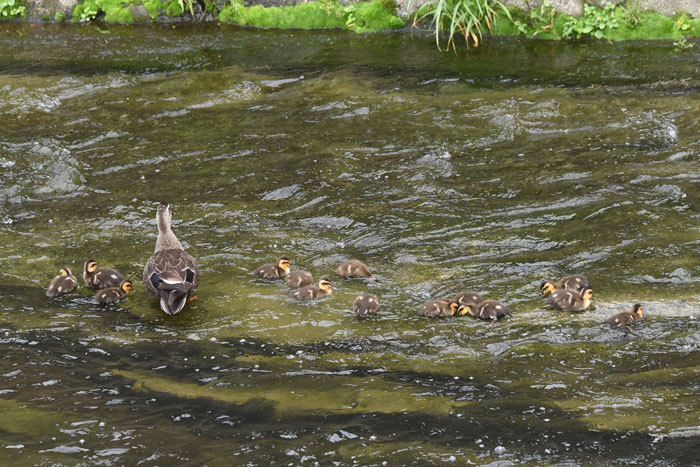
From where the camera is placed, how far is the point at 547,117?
12.4 metres

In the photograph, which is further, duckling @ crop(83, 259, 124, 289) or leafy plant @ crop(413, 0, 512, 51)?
leafy plant @ crop(413, 0, 512, 51)

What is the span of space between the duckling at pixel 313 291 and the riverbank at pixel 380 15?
9.60 metres

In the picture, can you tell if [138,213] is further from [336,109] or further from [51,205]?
[336,109]

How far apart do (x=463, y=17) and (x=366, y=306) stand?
410 inches

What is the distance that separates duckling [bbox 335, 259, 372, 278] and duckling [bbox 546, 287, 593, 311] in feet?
6.43

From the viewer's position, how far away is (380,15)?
59.4ft

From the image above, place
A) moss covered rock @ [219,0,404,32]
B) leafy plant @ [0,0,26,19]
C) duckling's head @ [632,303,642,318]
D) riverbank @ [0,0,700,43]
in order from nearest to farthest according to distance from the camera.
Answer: duckling's head @ [632,303,642,318] < riverbank @ [0,0,700,43] < moss covered rock @ [219,0,404,32] < leafy plant @ [0,0,26,19]

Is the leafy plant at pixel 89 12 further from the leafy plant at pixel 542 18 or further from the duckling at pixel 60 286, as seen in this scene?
the duckling at pixel 60 286

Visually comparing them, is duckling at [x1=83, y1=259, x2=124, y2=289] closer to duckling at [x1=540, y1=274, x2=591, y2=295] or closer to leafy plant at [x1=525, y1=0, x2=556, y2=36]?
duckling at [x1=540, y1=274, x2=591, y2=295]

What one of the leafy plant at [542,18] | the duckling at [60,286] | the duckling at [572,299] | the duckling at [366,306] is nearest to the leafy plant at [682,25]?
the leafy plant at [542,18]

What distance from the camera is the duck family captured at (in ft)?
23.7

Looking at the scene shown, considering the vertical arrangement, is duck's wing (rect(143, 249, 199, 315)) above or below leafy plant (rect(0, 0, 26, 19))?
below

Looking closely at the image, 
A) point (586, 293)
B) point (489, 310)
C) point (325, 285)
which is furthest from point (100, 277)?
point (586, 293)

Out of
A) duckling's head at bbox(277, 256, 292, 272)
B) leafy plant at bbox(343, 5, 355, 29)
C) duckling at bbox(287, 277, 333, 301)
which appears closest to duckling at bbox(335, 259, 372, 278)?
duckling at bbox(287, 277, 333, 301)
